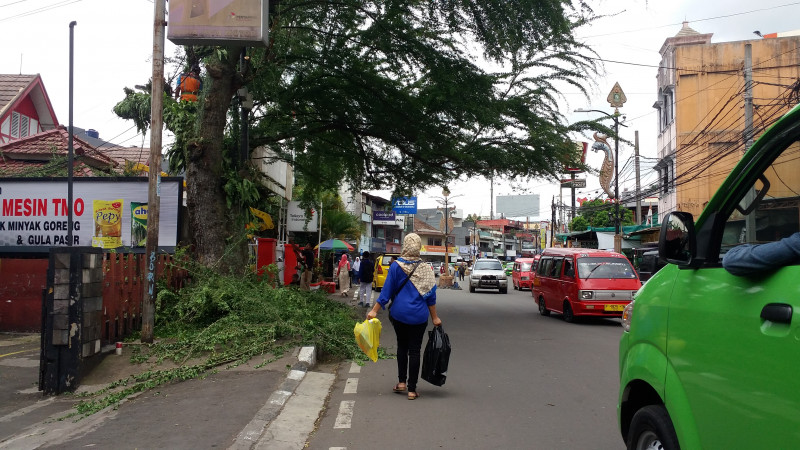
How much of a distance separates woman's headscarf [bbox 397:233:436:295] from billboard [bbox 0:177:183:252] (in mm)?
6934

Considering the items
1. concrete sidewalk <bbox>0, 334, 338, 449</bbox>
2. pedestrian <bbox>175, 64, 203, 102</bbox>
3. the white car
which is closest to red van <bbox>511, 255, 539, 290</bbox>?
the white car

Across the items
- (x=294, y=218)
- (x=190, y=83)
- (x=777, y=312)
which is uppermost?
(x=190, y=83)

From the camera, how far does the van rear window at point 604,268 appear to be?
1564 centimetres

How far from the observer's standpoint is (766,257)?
2451 mm

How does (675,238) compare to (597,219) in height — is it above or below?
below

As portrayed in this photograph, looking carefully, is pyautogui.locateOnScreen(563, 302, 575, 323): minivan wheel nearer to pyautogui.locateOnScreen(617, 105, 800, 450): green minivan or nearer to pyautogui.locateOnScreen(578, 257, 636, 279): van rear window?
pyautogui.locateOnScreen(578, 257, 636, 279): van rear window

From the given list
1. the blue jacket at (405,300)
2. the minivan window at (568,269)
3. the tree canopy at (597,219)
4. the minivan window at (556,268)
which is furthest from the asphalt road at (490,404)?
the tree canopy at (597,219)

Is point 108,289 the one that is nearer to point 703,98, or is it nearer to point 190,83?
point 190,83

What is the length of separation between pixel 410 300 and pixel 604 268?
10173 millimetres

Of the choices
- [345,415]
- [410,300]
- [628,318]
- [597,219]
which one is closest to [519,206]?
[597,219]

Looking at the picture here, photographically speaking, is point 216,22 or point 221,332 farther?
point 216,22

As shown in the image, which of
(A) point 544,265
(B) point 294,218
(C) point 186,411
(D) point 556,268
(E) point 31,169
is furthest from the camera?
(B) point 294,218

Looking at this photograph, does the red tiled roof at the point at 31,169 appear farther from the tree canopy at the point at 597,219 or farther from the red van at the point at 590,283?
the tree canopy at the point at 597,219

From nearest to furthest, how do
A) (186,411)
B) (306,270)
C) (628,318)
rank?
(628,318) → (186,411) → (306,270)
